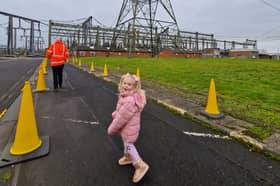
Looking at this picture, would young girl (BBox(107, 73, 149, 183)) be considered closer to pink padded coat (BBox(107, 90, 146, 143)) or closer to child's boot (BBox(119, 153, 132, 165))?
pink padded coat (BBox(107, 90, 146, 143))

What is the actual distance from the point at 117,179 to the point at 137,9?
43330 mm

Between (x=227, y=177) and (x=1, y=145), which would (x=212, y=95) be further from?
(x=1, y=145)

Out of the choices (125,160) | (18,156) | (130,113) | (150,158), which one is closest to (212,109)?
(150,158)

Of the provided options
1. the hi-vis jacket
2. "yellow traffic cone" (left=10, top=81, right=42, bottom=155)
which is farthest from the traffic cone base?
the hi-vis jacket

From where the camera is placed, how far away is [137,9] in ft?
135

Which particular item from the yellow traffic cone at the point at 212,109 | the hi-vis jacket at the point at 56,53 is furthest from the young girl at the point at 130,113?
the hi-vis jacket at the point at 56,53

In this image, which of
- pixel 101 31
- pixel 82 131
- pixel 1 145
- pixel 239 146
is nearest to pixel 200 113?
pixel 239 146

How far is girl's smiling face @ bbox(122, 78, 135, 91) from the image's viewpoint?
2264mm

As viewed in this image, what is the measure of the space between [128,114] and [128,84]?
14.1 inches

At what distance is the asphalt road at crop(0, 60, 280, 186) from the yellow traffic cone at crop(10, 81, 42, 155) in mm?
278

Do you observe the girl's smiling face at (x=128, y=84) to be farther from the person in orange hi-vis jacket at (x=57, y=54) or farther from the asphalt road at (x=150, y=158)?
the person in orange hi-vis jacket at (x=57, y=54)

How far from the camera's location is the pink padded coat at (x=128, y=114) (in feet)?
7.39

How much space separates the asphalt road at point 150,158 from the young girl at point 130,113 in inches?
6.9

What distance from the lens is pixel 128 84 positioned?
226 cm
